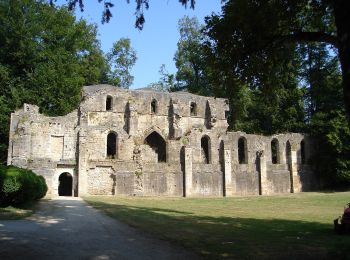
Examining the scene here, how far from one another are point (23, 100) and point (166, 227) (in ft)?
100

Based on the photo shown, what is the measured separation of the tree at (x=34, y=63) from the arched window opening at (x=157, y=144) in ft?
27.2

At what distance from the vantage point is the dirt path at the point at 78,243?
298 inches

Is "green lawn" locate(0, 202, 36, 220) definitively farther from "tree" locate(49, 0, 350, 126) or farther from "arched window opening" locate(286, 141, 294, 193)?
"arched window opening" locate(286, 141, 294, 193)

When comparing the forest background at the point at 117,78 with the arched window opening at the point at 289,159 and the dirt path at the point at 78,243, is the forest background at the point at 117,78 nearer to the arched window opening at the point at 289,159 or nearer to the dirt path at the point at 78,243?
the arched window opening at the point at 289,159

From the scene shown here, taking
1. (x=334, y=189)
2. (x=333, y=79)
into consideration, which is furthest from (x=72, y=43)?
(x=334, y=189)

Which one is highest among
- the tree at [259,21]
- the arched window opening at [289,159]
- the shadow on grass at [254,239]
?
the tree at [259,21]

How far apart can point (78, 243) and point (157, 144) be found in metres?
32.6

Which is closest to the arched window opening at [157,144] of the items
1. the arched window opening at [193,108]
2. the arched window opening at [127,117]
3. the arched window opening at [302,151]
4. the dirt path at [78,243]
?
the arched window opening at [127,117]

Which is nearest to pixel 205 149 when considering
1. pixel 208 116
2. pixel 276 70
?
pixel 208 116

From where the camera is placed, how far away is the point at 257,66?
1084cm

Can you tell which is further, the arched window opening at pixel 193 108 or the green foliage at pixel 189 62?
the green foliage at pixel 189 62

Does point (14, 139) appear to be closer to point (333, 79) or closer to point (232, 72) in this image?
→ point (232, 72)

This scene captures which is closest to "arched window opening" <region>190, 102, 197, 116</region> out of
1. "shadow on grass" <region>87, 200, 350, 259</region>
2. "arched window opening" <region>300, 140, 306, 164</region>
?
"arched window opening" <region>300, 140, 306, 164</region>

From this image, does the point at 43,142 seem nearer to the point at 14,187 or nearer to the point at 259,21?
the point at 14,187
